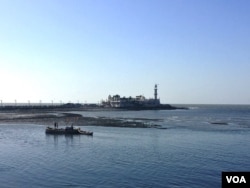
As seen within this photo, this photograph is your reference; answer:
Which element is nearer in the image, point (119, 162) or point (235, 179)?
point (235, 179)

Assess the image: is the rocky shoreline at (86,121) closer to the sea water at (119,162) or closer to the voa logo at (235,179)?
the sea water at (119,162)

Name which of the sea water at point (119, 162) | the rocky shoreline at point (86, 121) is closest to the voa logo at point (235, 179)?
the sea water at point (119, 162)

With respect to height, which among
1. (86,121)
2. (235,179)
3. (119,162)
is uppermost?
(235,179)

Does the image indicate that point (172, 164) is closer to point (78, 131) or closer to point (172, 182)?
point (172, 182)

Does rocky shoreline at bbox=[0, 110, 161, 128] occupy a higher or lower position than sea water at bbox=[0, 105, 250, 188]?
higher

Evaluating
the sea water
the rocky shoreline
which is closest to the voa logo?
the sea water

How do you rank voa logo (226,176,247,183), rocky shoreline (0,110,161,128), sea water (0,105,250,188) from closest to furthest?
voa logo (226,176,247,183) → sea water (0,105,250,188) → rocky shoreline (0,110,161,128)

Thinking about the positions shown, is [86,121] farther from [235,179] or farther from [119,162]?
[235,179]

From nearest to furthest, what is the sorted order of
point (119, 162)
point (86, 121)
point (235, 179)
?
point (235, 179)
point (119, 162)
point (86, 121)

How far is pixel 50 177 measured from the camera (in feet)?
98.0

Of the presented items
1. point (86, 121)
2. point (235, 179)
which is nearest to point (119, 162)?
point (235, 179)

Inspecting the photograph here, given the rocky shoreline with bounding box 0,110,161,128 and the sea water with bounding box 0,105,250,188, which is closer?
the sea water with bounding box 0,105,250,188

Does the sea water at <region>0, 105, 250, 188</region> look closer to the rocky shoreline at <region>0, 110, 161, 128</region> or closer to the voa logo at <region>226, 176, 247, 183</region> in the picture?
the voa logo at <region>226, 176, 247, 183</region>

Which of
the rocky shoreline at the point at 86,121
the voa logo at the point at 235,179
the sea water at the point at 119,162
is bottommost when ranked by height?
the sea water at the point at 119,162
